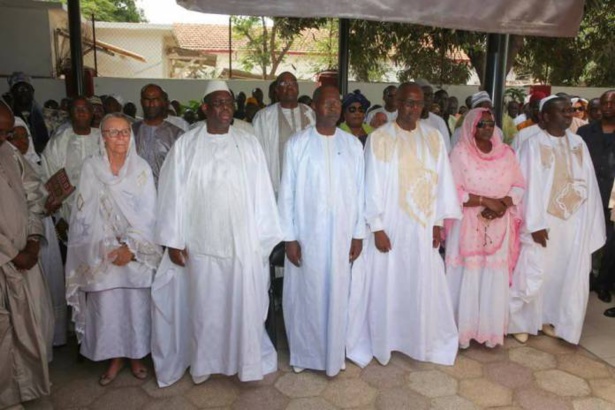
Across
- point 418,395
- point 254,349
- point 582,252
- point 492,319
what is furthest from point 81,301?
point 582,252

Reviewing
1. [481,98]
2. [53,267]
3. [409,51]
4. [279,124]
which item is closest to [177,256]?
[53,267]

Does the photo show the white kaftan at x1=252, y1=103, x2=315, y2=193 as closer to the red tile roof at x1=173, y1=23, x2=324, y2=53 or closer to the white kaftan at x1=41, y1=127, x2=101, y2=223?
the white kaftan at x1=41, y1=127, x2=101, y2=223

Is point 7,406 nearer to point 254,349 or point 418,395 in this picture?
point 254,349

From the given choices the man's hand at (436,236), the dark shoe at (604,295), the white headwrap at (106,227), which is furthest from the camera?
the dark shoe at (604,295)

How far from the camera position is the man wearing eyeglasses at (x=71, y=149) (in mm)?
4082

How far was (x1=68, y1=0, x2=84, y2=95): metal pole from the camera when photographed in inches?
331

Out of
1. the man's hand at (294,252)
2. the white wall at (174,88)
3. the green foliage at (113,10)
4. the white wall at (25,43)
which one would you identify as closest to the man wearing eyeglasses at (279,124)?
the man's hand at (294,252)

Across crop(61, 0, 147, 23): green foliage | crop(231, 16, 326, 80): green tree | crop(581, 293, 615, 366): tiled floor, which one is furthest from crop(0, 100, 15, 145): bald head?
crop(61, 0, 147, 23): green foliage

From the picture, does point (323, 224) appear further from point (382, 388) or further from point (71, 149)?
point (71, 149)

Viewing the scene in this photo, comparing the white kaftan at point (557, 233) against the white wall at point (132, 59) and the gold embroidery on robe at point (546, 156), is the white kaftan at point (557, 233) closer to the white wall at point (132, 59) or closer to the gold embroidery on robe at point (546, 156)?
the gold embroidery on robe at point (546, 156)

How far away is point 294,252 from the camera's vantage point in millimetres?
3527

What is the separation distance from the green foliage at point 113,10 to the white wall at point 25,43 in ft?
39.5

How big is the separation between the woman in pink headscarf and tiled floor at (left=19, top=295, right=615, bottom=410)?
0.97 ft

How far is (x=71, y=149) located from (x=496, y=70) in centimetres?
392
